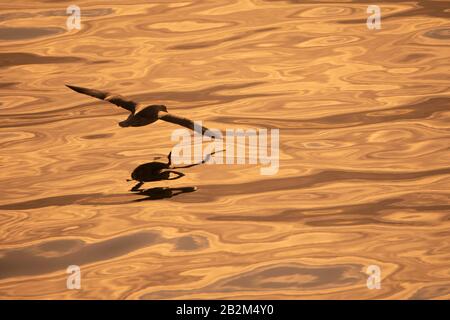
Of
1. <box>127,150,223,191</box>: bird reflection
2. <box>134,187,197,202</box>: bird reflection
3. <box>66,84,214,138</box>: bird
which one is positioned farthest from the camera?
<box>127,150,223,191</box>: bird reflection

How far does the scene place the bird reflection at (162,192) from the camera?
15.1ft

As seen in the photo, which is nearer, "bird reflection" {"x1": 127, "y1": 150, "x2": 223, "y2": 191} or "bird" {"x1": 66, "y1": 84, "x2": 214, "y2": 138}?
"bird" {"x1": 66, "y1": 84, "x2": 214, "y2": 138}

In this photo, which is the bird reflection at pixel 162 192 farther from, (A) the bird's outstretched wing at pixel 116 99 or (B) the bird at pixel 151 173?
(A) the bird's outstretched wing at pixel 116 99

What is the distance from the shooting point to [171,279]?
417cm

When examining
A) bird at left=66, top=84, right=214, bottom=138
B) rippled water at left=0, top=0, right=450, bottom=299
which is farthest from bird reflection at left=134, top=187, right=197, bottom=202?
bird at left=66, top=84, right=214, bottom=138

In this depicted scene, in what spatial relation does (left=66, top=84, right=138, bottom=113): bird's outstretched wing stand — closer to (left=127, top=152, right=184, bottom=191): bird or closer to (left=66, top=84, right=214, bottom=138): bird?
(left=66, top=84, right=214, bottom=138): bird

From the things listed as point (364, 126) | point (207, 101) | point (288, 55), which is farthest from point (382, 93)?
point (207, 101)

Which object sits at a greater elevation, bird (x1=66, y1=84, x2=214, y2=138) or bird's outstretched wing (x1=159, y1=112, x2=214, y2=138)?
bird (x1=66, y1=84, x2=214, y2=138)

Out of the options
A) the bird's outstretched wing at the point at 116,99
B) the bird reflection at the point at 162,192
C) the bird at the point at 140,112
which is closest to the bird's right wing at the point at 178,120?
the bird at the point at 140,112

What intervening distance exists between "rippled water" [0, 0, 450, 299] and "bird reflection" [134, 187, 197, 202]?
4cm

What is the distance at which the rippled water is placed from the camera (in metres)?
4.23

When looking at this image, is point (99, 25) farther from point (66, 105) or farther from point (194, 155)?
point (194, 155)

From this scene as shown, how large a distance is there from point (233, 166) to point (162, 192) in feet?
1.45

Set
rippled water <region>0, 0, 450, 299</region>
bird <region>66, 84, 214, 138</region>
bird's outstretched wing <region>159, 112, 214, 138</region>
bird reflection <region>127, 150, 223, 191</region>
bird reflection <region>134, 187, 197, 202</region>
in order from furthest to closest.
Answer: bird reflection <region>127, 150, 223, 191</region> → bird reflection <region>134, 187, 197, 202</region> → bird <region>66, 84, 214, 138</region> → bird's outstretched wing <region>159, 112, 214, 138</region> → rippled water <region>0, 0, 450, 299</region>
